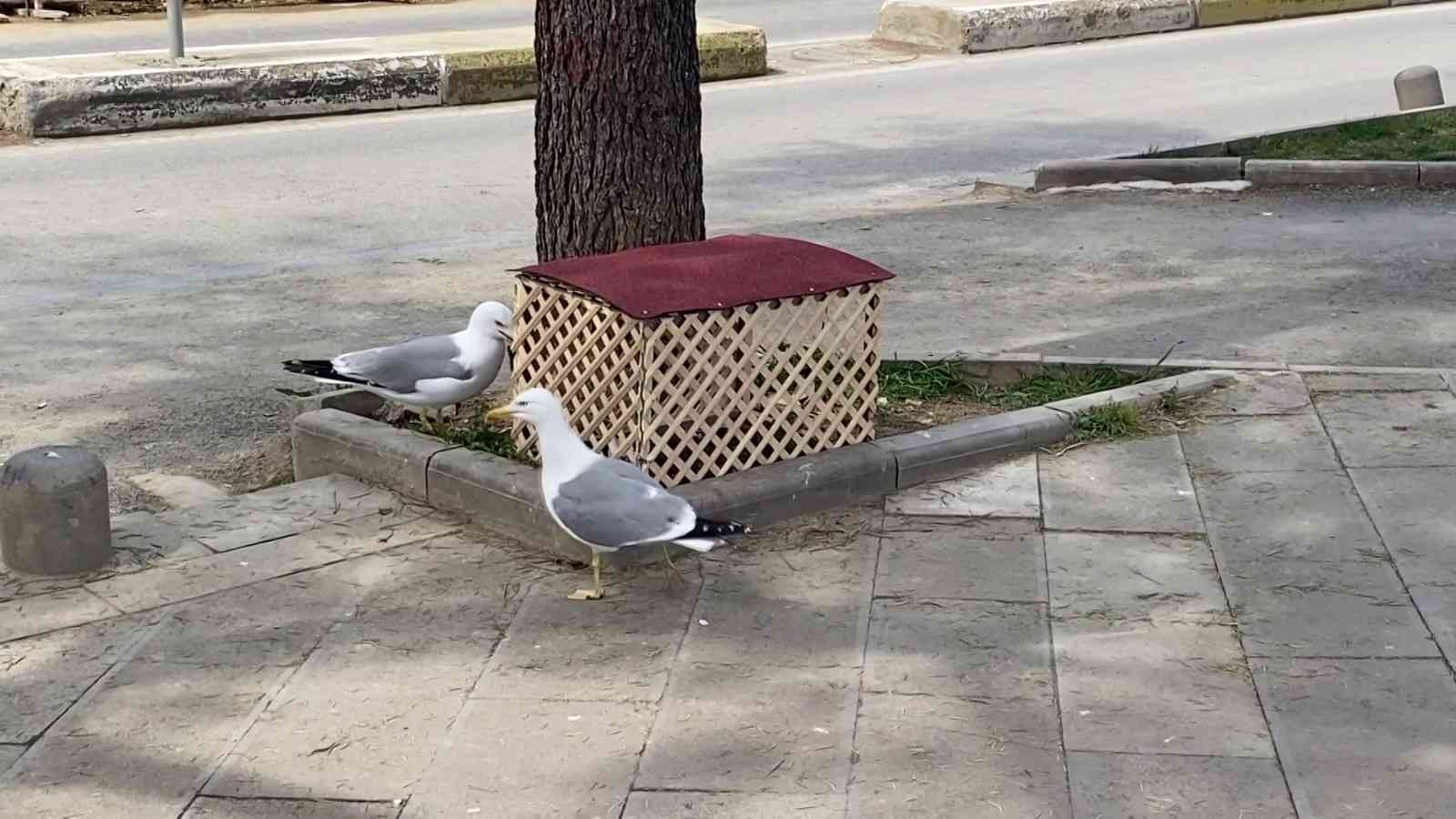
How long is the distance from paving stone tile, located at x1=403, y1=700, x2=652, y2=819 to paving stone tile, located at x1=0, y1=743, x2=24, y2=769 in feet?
3.19

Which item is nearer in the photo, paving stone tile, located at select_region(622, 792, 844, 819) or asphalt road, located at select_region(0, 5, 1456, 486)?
paving stone tile, located at select_region(622, 792, 844, 819)

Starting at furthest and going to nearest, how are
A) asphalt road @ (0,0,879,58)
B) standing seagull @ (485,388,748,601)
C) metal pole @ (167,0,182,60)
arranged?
1. asphalt road @ (0,0,879,58)
2. metal pole @ (167,0,182,60)
3. standing seagull @ (485,388,748,601)

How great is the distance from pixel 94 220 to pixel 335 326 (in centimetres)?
306

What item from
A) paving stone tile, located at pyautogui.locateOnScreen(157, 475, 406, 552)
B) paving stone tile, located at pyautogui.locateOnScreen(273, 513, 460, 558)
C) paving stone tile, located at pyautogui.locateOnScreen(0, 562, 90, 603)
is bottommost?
paving stone tile, located at pyautogui.locateOnScreen(0, 562, 90, 603)

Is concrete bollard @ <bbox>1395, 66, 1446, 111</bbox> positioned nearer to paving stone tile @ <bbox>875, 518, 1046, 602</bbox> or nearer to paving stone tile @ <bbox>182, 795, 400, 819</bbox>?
paving stone tile @ <bbox>875, 518, 1046, 602</bbox>

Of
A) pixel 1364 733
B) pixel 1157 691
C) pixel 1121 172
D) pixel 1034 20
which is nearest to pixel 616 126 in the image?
pixel 1157 691

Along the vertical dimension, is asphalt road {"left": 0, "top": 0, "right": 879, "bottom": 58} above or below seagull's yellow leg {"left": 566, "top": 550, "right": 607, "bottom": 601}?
above

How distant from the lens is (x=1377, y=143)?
1195 cm

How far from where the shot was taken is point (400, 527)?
5566 millimetres

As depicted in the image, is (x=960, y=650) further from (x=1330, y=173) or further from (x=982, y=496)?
(x=1330, y=173)

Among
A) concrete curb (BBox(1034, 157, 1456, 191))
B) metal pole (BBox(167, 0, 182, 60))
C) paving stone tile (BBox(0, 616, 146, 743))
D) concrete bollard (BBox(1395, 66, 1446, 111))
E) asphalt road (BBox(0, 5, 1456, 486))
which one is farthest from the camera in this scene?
metal pole (BBox(167, 0, 182, 60))

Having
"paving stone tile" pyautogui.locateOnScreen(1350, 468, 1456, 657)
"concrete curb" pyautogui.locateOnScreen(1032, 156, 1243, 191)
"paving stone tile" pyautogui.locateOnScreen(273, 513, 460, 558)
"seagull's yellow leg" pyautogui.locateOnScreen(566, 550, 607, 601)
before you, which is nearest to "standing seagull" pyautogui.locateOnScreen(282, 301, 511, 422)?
"paving stone tile" pyautogui.locateOnScreen(273, 513, 460, 558)

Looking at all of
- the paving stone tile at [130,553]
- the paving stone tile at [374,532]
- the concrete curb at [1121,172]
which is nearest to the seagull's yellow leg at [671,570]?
the paving stone tile at [374,532]

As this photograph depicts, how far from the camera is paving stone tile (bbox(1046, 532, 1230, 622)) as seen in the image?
4.86 metres
